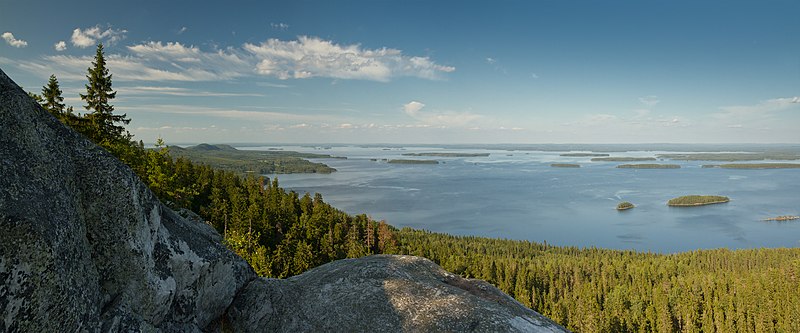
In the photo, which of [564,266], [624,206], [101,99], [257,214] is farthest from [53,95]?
[624,206]

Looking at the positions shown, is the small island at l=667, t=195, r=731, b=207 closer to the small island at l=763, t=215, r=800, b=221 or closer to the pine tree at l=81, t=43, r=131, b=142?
the small island at l=763, t=215, r=800, b=221

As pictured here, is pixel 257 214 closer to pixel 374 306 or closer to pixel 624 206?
pixel 374 306

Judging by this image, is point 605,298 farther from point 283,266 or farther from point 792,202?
point 792,202

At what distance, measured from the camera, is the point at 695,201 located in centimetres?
18838

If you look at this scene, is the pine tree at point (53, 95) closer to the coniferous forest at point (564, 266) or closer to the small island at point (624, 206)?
the coniferous forest at point (564, 266)

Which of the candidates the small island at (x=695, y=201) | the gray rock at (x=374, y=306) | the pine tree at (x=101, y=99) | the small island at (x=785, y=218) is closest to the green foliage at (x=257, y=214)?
the pine tree at (x=101, y=99)

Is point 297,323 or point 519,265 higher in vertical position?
point 297,323

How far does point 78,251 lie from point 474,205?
583ft

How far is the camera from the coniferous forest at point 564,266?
67750 millimetres

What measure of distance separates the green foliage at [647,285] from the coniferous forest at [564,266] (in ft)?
0.88

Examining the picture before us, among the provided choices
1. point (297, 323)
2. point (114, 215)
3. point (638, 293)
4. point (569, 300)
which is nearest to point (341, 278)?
point (297, 323)

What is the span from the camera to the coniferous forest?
222ft

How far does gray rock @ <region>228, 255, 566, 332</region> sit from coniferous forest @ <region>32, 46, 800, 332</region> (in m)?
47.0

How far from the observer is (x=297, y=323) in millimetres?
8383
